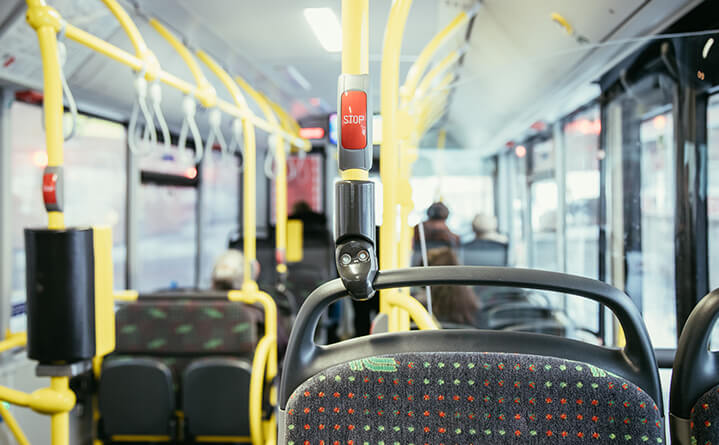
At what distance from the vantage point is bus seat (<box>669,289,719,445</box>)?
0.76 metres

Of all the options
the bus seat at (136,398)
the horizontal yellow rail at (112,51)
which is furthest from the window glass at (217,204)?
the bus seat at (136,398)

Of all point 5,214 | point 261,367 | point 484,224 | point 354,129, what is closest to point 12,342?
point 5,214

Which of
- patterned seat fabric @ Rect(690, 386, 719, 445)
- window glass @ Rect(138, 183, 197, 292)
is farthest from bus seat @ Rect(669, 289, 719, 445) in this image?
window glass @ Rect(138, 183, 197, 292)

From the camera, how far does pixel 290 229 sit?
5.16 meters

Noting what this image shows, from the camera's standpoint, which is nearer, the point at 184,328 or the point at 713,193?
the point at 713,193

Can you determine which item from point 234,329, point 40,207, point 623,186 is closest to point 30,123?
point 40,207

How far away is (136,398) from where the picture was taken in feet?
7.72

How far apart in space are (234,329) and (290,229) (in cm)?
278

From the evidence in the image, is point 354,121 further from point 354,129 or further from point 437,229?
point 437,229

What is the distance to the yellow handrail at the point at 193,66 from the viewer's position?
91.1 inches

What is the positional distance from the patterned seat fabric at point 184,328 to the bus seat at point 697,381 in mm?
1917

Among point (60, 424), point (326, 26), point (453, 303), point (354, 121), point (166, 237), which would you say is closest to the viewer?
point (354, 121)

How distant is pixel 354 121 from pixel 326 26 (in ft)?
3.52

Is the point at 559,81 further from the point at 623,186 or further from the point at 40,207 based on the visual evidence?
the point at 40,207
